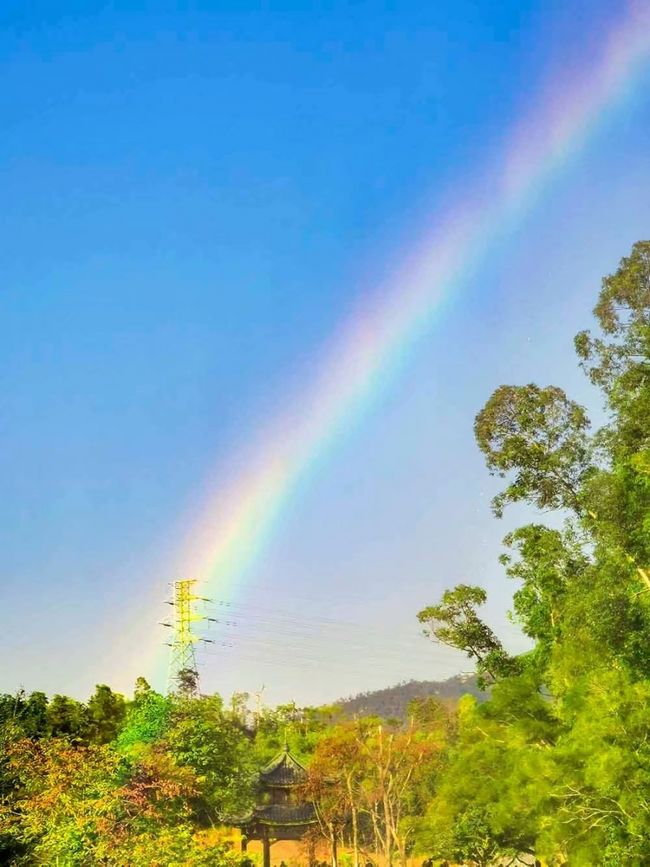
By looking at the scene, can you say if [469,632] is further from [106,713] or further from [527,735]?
[106,713]

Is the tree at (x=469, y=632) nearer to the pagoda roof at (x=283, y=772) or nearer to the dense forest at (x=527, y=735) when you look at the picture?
the dense forest at (x=527, y=735)


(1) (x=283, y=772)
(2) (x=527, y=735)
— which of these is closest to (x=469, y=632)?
(2) (x=527, y=735)

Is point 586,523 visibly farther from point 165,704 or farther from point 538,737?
point 165,704

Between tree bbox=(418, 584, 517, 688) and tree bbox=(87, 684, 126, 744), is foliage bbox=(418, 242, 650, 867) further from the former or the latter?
tree bbox=(87, 684, 126, 744)

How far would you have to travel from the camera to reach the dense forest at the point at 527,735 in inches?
673

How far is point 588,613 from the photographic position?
18391mm

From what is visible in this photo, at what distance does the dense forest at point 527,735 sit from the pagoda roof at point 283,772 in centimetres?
789

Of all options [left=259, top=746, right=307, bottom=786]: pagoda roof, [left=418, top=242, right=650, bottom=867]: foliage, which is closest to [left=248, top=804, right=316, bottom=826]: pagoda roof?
[left=259, top=746, right=307, bottom=786]: pagoda roof

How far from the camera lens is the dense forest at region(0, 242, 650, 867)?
56.1 ft

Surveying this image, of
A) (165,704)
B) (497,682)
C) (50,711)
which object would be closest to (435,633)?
(497,682)

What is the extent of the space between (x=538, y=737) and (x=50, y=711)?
62.6 feet

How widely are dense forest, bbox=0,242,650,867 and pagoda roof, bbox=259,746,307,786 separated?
7894mm

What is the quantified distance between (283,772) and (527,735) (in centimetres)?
1947

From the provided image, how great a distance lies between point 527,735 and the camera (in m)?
23.6
